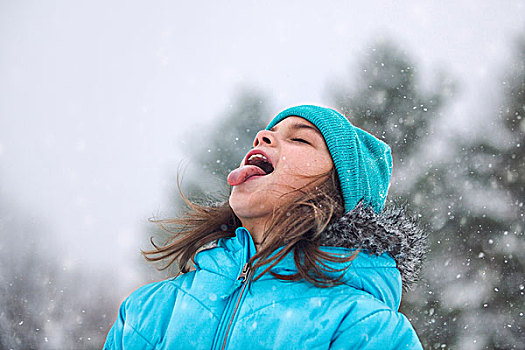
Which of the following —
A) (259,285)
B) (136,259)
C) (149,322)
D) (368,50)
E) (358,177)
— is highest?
(368,50)

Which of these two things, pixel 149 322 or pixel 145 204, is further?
pixel 145 204

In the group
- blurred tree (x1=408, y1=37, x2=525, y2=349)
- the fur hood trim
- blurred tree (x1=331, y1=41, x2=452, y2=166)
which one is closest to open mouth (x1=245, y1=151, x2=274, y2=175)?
the fur hood trim

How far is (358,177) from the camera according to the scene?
1234mm

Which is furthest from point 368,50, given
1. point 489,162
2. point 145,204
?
point 145,204

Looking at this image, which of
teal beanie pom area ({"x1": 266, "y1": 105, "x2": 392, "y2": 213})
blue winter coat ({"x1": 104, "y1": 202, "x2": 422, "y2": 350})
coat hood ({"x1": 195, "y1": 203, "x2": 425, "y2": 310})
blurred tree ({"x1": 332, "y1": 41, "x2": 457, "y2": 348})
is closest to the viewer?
blue winter coat ({"x1": 104, "y1": 202, "x2": 422, "y2": 350})

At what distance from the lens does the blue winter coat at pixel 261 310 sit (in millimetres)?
939

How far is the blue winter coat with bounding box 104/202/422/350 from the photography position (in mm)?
939

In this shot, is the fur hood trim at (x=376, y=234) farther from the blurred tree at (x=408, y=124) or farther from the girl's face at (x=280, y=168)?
the blurred tree at (x=408, y=124)

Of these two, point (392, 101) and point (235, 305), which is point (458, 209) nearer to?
point (392, 101)

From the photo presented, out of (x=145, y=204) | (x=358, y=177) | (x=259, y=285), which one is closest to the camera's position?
(x=259, y=285)

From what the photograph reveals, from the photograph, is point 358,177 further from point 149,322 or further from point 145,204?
point 145,204

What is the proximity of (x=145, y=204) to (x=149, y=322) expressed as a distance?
389 centimetres

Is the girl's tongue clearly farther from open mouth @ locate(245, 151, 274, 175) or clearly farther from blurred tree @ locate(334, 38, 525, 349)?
blurred tree @ locate(334, 38, 525, 349)

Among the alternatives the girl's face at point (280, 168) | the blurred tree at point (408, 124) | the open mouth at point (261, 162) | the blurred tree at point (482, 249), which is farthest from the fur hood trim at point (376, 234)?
the blurred tree at point (482, 249)
